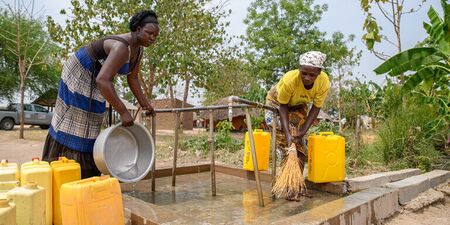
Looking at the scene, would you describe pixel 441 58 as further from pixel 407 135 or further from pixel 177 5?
pixel 177 5

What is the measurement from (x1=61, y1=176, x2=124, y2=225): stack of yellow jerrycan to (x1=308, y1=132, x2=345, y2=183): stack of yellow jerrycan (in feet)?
6.96

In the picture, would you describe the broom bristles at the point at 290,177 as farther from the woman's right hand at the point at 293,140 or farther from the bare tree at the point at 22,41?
the bare tree at the point at 22,41

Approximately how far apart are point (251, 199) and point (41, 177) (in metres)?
1.88

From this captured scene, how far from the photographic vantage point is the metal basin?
9.78ft

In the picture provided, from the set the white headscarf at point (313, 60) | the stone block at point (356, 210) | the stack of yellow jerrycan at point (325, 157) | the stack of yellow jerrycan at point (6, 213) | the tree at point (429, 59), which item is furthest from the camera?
the tree at point (429, 59)

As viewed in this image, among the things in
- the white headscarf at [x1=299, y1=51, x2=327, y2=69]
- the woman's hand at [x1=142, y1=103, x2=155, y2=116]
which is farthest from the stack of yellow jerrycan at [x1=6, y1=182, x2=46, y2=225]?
the white headscarf at [x1=299, y1=51, x2=327, y2=69]

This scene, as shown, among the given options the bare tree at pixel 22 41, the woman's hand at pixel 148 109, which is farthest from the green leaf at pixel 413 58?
the bare tree at pixel 22 41

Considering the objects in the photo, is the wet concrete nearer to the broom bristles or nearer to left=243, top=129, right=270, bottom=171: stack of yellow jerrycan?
the broom bristles

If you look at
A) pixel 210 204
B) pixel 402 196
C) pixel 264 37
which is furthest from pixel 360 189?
pixel 264 37

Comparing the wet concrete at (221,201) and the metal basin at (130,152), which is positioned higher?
the metal basin at (130,152)

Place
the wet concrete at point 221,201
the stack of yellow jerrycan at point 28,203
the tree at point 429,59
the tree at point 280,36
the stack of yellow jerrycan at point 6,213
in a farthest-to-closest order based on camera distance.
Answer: the tree at point 280,36 < the tree at point 429,59 < the wet concrete at point 221,201 < the stack of yellow jerrycan at point 28,203 < the stack of yellow jerrycan at point 6,213

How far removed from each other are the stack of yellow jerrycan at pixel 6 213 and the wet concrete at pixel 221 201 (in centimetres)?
112

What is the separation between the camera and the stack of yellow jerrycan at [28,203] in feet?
6.35

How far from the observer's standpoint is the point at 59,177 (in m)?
2.39
